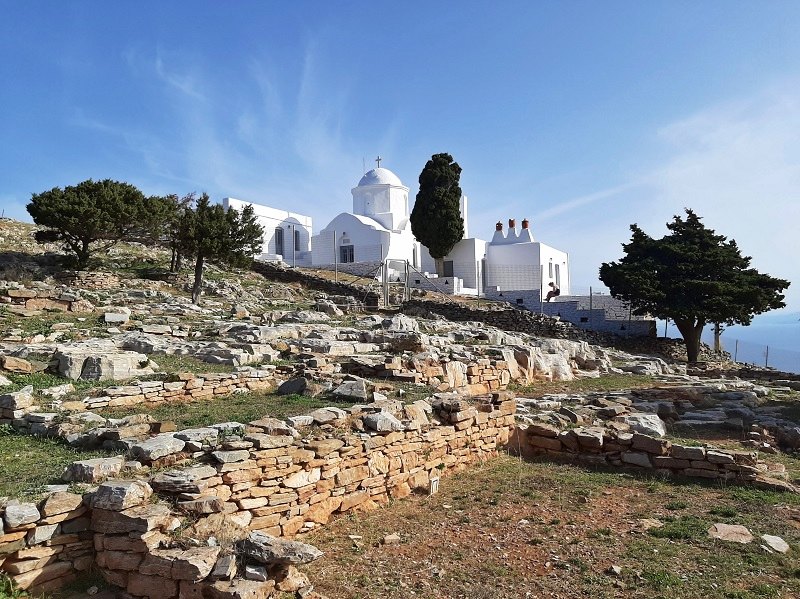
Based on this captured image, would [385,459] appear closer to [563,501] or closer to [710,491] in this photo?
[563,501]

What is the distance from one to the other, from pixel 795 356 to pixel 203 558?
6136cm

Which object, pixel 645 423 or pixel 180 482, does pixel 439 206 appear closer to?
pixel 645 423

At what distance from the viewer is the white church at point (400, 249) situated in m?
41.2

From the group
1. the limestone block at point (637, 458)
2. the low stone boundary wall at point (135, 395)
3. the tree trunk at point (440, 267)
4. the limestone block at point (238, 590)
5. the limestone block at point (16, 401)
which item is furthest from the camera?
the tree trunk at point (440, 267)

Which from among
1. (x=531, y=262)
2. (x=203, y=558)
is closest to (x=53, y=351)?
(x=203, y=558)

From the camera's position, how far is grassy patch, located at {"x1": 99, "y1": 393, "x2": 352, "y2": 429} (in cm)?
781

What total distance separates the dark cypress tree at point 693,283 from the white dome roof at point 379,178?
2162 cm

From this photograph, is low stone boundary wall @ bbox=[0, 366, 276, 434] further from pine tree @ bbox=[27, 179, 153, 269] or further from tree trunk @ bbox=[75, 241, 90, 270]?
tree trunk @ bbox=[75, 241, 90, 270]

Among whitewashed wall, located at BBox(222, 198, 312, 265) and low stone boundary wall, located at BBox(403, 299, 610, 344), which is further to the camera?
whitewashed wall, located at BBox(222, 198, 312, 265)

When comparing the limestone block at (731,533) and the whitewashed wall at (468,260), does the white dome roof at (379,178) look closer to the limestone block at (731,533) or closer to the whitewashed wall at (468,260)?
the whitewashed wall at (468,260)

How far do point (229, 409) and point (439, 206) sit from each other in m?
32.8

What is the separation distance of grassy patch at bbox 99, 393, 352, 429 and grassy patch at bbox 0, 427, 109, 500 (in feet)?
3.78

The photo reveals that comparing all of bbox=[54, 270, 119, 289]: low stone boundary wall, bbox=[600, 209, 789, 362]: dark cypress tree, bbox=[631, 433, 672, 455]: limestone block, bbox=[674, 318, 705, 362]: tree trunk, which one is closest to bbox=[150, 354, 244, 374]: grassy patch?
bbox=[631, 433, 672, 455]: limestone block

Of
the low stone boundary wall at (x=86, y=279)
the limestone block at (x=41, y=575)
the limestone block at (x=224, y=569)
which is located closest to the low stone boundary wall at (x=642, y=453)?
the limestone block at (x=224, y=569)
